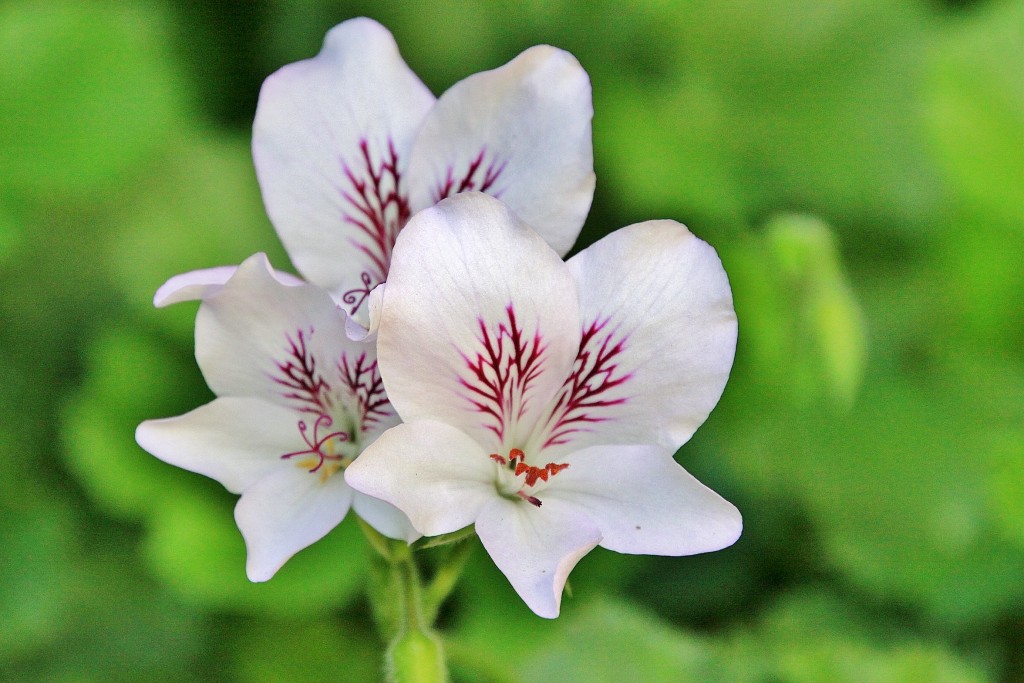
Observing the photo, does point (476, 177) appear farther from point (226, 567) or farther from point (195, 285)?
point (226, 567)

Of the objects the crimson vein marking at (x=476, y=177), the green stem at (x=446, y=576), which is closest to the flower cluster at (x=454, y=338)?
the crimson vein marking at (x=476, y=177)

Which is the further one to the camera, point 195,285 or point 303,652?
point 303,652

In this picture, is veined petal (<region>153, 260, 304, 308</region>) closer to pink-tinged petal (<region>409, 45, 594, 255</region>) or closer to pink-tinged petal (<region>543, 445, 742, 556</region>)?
Answer: pink-tinged petal (<region>409, 45, 594, 255</region>)

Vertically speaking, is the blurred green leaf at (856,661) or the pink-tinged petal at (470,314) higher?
the pink-tinged petal at (470,314)

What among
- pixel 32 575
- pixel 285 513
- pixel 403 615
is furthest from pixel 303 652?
pixel 285 513

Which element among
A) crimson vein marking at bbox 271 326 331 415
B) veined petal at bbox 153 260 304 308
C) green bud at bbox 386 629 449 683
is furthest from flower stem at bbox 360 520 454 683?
veined petal at bbox 153 260 304 308

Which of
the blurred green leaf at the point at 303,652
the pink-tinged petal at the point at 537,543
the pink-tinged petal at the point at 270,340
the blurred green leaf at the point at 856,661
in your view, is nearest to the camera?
the pink-tinged petal at the point at 537,543

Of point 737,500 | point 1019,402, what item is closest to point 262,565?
point 737,500

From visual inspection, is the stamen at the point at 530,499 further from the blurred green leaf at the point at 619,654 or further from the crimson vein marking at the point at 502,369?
the blurred green leaf at the point at 619,654

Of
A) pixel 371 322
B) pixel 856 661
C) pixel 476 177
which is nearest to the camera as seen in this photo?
pixel 371 322
